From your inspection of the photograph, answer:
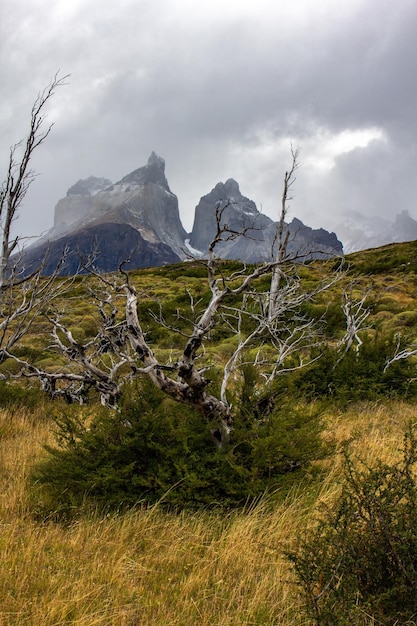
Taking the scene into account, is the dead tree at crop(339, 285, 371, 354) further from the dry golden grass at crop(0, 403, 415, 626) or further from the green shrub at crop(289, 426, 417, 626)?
the green shrub at crop(289, 426, 417, 626)

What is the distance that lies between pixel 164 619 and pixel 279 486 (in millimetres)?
1839

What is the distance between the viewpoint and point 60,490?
385 cm

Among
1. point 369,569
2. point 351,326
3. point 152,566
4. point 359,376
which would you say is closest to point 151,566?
point 152,566

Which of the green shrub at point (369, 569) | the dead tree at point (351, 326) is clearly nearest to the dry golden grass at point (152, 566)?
the green shrub at point (369, 569)

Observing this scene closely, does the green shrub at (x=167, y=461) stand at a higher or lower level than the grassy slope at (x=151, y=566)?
higher

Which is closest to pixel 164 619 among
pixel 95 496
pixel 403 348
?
pixel 95 496

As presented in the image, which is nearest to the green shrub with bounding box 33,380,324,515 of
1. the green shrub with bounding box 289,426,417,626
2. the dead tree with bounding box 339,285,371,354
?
the green shrub with bounding box 289,426,417,626

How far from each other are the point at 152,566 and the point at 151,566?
0.10 ft

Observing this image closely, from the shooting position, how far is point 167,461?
12.5ft

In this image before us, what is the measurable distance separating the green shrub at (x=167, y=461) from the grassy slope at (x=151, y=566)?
207 millimetres

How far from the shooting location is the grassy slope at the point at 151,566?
7.42 feet

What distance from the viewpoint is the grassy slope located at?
7.42ft

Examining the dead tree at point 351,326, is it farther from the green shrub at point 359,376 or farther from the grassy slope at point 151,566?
the grassy slope at point 151,566

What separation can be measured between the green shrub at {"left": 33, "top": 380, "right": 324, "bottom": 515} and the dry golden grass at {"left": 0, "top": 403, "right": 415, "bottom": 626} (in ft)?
0.63
